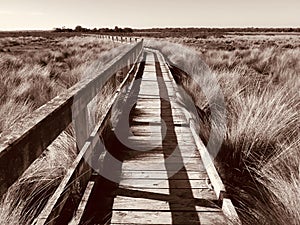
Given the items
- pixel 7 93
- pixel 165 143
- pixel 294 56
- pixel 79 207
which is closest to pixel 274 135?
pixel 165 143

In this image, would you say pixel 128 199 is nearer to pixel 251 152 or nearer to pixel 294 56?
pixel 251 152

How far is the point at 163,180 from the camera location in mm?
2969

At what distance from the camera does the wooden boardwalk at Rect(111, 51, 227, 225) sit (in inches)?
93.4

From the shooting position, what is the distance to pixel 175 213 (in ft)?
7.88

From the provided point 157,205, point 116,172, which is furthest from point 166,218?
point 116,172

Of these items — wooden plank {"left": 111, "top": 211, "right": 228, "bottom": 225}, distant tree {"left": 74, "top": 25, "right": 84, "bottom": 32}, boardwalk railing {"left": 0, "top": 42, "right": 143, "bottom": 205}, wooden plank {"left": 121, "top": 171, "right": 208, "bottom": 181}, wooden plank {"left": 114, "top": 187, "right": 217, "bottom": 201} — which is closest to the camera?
boardwalk railing {"left": 0, "top": 42, "right": 143, "bottom": 205}

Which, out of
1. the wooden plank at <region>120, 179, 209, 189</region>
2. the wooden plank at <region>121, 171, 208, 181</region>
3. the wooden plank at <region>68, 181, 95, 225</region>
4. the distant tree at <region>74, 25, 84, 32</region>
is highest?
the wooden plank at <region>68, 181, 95, 225</region>

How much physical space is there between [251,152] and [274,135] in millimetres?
366

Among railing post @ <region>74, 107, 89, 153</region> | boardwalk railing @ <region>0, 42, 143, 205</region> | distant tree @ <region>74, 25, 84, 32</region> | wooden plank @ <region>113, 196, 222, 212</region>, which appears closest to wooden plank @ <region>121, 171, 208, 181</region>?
wooden plank @ <region>113, 196, 222, 212</region>

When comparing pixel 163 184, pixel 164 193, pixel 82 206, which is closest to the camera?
pixel 82 206

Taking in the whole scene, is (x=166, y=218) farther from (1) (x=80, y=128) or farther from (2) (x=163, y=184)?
(1) (x=80, y=128)

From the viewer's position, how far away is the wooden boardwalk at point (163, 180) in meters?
2.37

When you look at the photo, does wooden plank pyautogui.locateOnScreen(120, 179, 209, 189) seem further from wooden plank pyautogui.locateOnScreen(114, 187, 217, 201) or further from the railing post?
the railing post

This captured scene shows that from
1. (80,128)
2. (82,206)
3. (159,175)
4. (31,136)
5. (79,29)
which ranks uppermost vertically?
(31,136)
